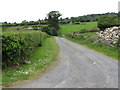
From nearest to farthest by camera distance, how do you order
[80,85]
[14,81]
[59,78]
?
[80,85] → [14,81] → [59,78]

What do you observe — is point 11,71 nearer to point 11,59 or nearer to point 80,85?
point 11,59

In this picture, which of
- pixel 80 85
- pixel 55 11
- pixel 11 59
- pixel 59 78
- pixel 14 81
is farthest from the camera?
pixel 55 11

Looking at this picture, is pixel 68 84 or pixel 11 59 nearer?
pixel 68 84

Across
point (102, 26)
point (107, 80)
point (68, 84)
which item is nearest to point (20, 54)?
point (68, 84)

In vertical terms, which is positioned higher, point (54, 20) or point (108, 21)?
point (54, 20)

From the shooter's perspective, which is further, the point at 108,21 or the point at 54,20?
the point at 54,20

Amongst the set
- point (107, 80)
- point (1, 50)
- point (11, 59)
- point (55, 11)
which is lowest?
point (107, 80)

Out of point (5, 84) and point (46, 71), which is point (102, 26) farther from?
point (5, 84)

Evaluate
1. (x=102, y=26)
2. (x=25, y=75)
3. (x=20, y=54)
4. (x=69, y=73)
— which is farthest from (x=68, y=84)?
(x=102, y=26)

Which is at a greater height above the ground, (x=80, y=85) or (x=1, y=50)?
(x=1, y=50)

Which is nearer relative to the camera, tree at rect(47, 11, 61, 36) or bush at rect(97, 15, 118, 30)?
bush at rect(97, 15, 118, 30)

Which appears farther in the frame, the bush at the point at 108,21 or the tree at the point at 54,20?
the tree at the point at 54,20

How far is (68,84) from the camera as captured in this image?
→ 24.5 feet

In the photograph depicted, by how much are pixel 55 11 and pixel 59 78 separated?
10073cm
